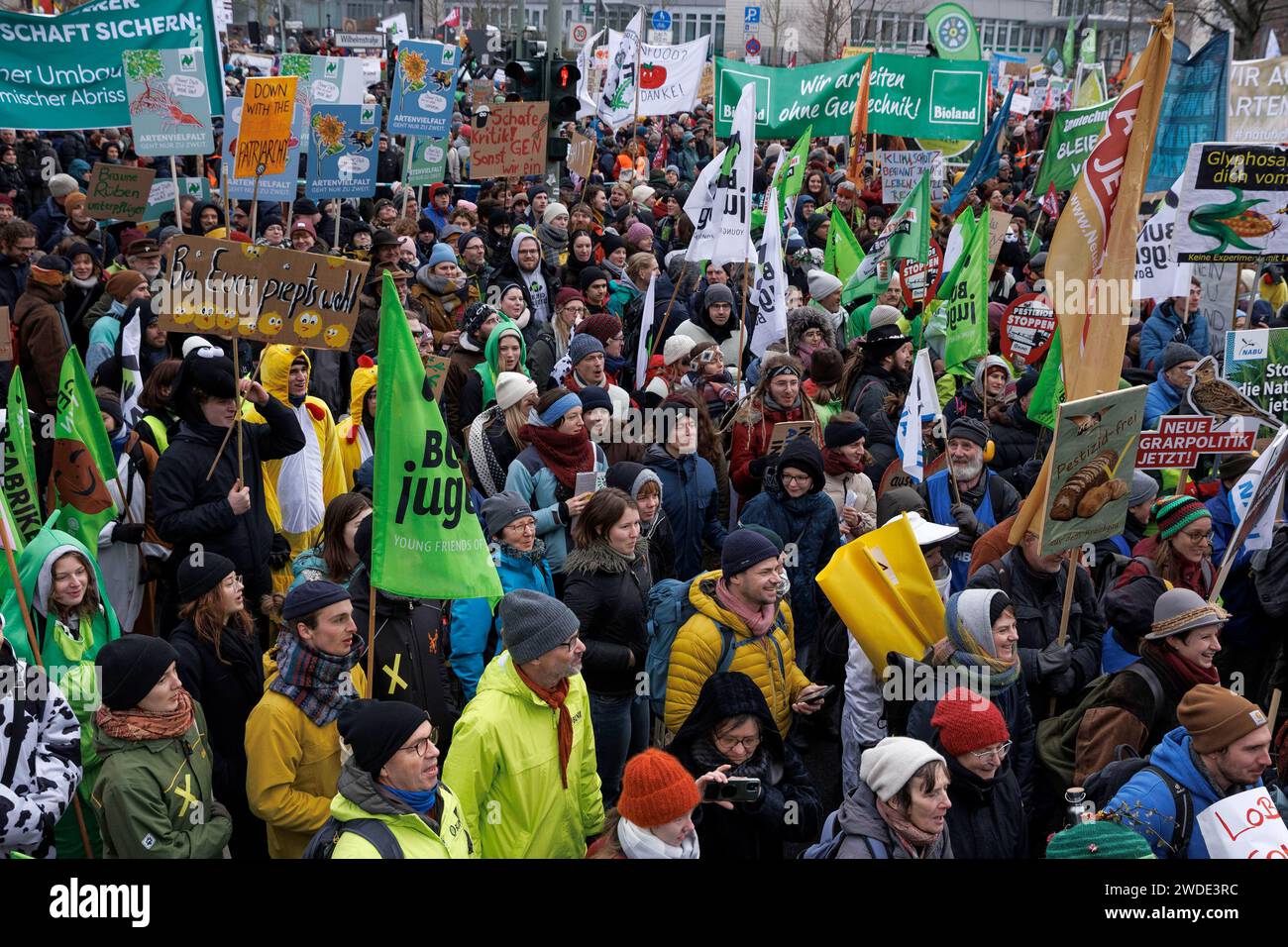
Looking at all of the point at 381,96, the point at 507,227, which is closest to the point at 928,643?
the point at 507,227

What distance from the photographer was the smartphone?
3.96 meters

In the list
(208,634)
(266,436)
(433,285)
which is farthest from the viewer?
(433,285)

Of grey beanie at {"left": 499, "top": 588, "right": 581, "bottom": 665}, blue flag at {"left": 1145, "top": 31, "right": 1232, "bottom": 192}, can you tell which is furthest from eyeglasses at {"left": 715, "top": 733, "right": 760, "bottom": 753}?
blue flag at {"left": 1145, "top": 31, "right": 1232, "bottom": 192}

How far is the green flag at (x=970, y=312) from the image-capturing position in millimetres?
8875

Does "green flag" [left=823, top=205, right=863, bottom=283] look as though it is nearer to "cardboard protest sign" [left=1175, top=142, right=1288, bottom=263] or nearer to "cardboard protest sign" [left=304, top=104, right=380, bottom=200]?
"cardboard protest sign" [left=1175, top=142, right=1288, bottom=263]

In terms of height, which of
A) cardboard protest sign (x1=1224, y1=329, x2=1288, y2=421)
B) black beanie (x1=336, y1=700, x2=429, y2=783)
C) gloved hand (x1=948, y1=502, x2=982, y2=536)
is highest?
cardboard protest sign (x1=1224, y1=329, x2=1288, y2=421)

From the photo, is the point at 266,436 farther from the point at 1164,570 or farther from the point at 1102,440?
the point at 1164,570

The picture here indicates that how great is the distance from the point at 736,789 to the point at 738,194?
528 centimetres

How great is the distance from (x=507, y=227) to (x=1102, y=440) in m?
9.24

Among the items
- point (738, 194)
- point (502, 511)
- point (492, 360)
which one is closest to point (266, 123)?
point (492, 360)

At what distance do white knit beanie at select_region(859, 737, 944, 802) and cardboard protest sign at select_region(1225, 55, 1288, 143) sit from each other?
29.2 feet

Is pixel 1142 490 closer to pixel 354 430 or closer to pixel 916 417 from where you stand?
pixel 916 417
